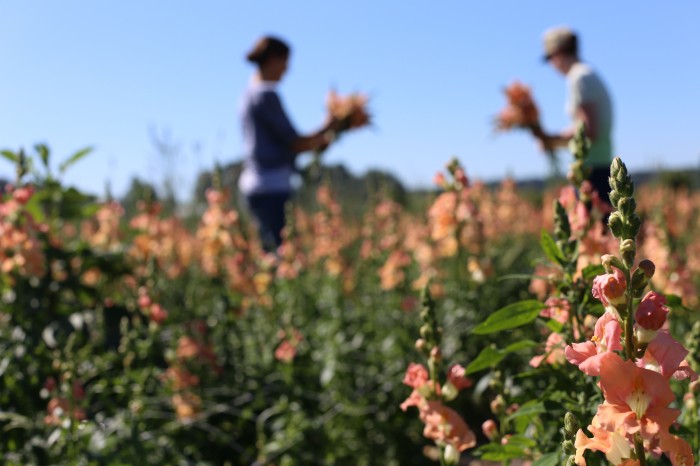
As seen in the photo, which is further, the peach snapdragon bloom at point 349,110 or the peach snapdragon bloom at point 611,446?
the peach snapdragon bloom at point 349,110

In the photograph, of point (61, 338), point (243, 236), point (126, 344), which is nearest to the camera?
point (61, 338)

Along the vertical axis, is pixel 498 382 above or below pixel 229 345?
above

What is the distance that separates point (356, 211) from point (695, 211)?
5.78m

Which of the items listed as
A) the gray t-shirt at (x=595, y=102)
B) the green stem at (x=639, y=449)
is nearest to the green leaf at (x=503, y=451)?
the green stem at (x=639, y=449)

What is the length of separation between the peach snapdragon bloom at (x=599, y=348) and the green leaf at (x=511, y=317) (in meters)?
0.32

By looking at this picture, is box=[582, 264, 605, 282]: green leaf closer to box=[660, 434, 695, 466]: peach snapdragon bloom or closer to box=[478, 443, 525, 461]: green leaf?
box=[478, 443, 525, 461]: green leaf

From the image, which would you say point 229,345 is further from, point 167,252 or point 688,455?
point 688,455

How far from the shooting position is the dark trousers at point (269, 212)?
5402 mm

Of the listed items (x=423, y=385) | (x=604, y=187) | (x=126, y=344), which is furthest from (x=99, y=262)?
(x=604, y=187)

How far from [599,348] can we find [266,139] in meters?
4.53

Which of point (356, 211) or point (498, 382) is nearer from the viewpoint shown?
point (498, 382)

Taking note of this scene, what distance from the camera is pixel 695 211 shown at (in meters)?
11.9

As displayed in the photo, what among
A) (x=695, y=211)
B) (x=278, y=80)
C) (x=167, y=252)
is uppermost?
(x=278, y=80)

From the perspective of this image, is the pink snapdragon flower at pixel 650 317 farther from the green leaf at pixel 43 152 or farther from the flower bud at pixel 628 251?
the green leaf at pixel 43 152
